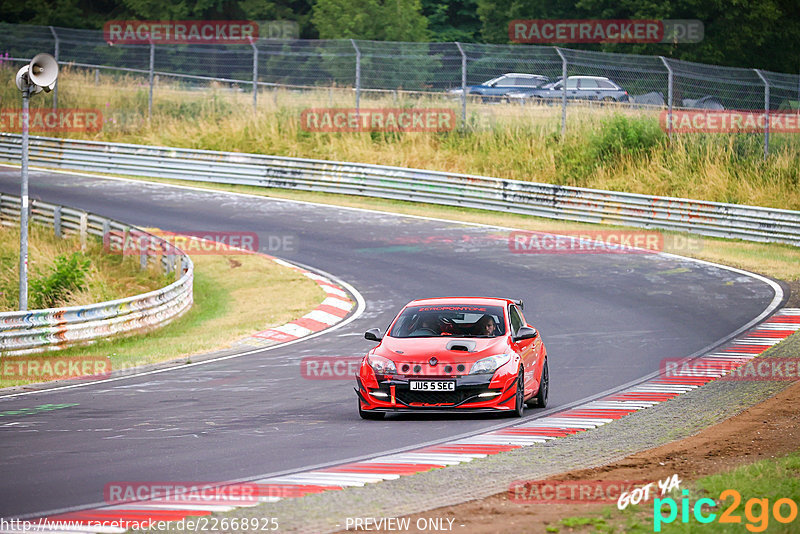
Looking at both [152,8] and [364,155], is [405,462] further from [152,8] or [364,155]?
[152,8]

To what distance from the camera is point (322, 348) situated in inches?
688

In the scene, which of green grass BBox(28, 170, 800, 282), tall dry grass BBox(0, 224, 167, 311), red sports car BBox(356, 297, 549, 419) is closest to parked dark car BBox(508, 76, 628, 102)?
green grass BBox(28, 170, 800, 282)

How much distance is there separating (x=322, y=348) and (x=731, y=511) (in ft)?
35.9

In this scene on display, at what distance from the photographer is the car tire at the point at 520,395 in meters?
11.9

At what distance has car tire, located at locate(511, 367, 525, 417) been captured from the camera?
39.1ft

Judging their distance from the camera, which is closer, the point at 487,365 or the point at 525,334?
the point at 487,365

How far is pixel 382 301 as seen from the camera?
2150cm

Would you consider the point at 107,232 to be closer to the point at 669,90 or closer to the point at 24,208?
the point at 24,208

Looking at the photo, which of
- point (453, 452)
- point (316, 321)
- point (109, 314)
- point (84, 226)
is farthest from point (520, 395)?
point (84, 226)

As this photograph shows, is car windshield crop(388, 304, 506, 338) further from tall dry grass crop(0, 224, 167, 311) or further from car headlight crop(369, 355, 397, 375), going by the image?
tall dry grass crop(0, 224, 167, 311)

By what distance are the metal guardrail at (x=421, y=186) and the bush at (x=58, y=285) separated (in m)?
14.1

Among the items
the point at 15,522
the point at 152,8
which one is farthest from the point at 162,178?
the point at 152,8

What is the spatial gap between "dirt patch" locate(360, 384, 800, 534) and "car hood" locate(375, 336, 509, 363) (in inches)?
97.5

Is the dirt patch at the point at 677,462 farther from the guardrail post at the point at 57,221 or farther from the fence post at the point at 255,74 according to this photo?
the fence post at the point at 255,74
